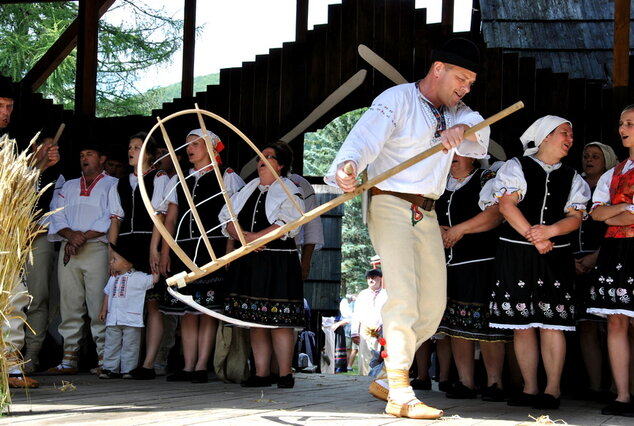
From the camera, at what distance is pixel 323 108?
7.59 meters

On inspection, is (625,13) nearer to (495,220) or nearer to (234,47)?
(495,220)

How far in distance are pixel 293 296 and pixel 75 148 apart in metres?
2.93

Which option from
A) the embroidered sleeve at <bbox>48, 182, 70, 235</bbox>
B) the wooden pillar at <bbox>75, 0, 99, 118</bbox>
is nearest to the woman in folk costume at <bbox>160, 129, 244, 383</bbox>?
the embroidered sleeve at <bbox>48, 182, 70, 235</bbox>

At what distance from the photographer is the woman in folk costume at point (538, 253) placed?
474 cm

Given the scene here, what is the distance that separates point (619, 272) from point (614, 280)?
1.9 inches

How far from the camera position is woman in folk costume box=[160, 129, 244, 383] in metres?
5.85

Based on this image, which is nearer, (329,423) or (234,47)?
(329,423)

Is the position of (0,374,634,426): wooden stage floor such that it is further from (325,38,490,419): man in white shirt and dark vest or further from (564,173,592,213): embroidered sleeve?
(564,173,592,213): embroidered sleeve

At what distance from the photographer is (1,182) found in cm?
359

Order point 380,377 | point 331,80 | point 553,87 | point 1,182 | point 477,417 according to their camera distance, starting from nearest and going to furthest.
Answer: point 1,182
point 477,417
point 380,377
point 553,87
point 331,80

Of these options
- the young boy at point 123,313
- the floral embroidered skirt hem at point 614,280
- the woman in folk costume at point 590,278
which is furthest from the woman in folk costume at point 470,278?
the young boy at point 123,313

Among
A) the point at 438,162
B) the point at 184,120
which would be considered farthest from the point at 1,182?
the point at 184,120

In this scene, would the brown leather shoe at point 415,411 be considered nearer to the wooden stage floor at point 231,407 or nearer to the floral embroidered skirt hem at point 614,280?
the wooden stage floor at point 231,407

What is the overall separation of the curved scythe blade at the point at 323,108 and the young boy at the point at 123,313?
5.39ft
